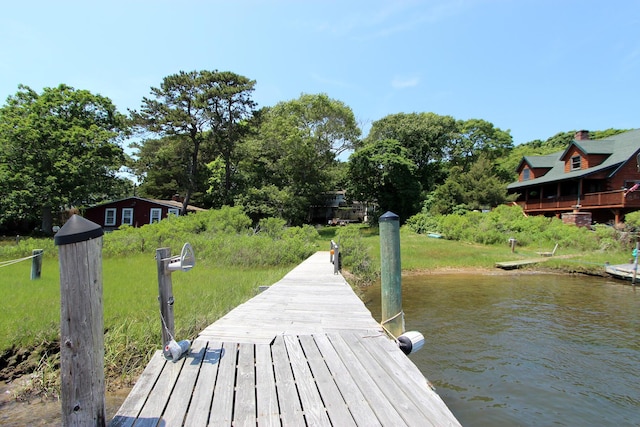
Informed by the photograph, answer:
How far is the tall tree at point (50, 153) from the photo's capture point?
25766 mm

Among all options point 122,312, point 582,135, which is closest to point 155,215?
point 122,312

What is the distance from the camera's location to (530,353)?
6.25 m

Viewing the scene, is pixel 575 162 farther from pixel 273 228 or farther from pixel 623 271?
pixel 273 228

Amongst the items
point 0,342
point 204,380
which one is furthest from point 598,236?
point 0,342

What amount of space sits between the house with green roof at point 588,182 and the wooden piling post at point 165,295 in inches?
970

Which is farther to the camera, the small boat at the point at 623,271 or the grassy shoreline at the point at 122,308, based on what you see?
the small boat at the point at 623,271

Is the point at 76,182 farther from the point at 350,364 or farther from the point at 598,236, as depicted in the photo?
the point at 598,236

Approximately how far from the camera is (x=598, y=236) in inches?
739

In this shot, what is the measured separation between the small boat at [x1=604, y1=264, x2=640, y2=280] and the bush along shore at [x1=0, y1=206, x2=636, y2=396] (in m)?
0.54

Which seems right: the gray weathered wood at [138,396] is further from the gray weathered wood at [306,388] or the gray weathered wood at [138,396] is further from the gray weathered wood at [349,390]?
the gray weathered wood at [349,390]

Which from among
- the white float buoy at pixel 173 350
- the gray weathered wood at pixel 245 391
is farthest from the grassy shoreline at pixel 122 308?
the gray weathered wood at pixel 245 391

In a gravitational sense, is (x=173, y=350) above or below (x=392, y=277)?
below

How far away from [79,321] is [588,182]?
30.3 metres

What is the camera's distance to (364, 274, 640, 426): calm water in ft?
14.8
